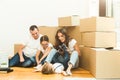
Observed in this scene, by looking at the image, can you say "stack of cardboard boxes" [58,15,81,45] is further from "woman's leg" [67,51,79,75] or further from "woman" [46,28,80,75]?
"woman's leg" [67,51,79,75]

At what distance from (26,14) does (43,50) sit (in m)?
0.93

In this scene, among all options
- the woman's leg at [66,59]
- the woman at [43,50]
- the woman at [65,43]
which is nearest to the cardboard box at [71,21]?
the woman at [65,43]

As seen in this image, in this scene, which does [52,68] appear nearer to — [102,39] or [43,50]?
[43,50]

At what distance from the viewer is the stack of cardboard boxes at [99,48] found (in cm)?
270

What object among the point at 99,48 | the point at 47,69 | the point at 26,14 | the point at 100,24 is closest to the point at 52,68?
the point at 47,69

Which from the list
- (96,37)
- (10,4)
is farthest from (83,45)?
(10,4)

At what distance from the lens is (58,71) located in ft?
9.57

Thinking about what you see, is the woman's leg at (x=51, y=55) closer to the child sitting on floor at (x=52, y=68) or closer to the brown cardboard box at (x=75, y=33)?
the child sitting on floor at (x=52, y=68)

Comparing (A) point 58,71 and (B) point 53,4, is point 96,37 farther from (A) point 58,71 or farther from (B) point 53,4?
(B) point 53,4

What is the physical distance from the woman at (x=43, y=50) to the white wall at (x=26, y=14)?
728mm

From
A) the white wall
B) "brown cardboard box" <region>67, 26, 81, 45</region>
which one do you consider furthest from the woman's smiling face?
the white wall

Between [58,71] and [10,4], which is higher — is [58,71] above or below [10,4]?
below

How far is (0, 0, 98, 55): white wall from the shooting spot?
13.1ft

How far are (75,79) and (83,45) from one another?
87cm
